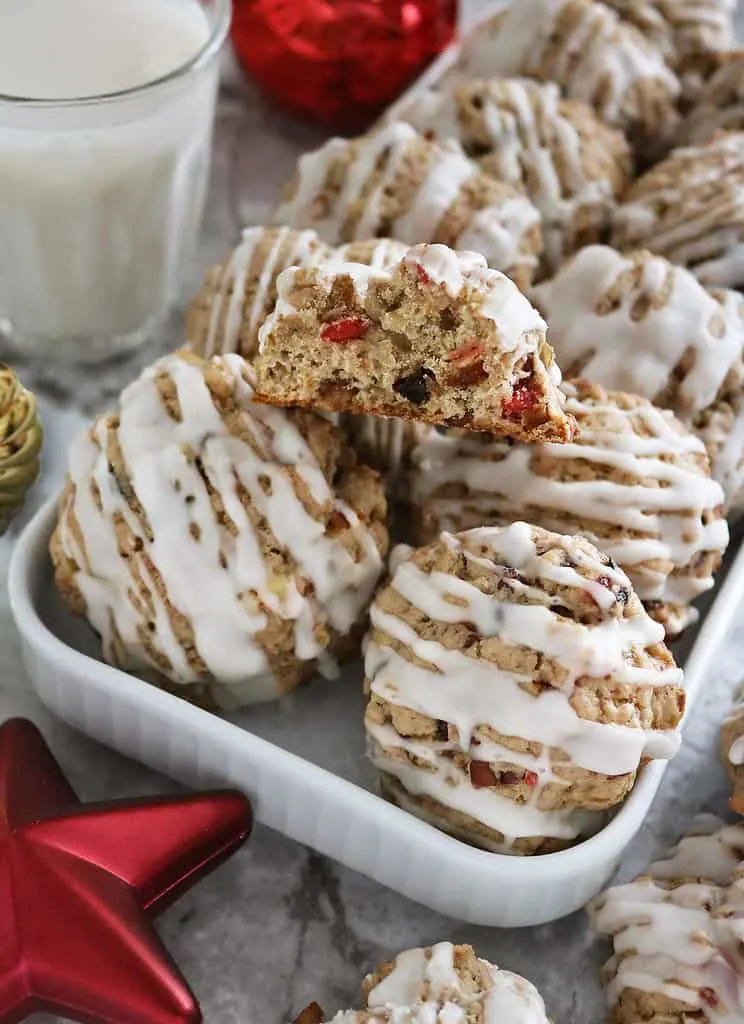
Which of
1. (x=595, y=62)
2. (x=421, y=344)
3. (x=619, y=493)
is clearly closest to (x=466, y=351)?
(x=421, y=344)

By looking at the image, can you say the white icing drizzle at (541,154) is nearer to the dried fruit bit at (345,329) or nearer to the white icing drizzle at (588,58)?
the white icing drizzle at (588,58)

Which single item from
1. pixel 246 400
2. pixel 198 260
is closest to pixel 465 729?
pixel 246 400

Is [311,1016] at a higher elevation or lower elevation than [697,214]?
lower

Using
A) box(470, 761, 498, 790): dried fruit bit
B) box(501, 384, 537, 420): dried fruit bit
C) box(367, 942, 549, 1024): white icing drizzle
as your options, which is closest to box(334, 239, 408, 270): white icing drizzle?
box(501, 384, 537, 420): dried fruit bit

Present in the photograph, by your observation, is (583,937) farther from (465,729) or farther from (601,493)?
(601,493)

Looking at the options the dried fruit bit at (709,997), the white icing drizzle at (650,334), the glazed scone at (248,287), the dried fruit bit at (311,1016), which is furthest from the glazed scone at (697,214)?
the dried fruit bit at (311,1016)

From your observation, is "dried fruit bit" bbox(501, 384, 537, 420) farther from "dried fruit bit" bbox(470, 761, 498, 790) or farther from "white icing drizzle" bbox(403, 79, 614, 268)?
"white icing drizzle" bbox(403, 79, 614, 268)

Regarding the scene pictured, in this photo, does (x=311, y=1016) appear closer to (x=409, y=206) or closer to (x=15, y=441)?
(x=15, y=441)
